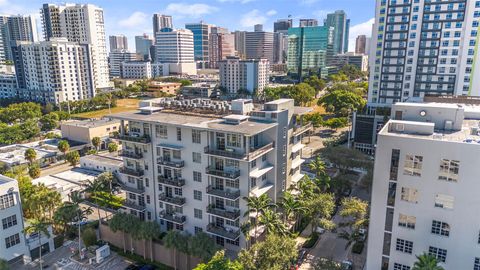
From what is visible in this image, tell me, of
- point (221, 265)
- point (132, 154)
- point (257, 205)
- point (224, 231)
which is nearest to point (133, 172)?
point (132, 154)

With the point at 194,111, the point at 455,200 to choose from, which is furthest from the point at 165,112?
the point at 455,200

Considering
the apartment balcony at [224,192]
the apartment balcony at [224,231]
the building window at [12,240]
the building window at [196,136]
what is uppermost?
the building window at [196,136]

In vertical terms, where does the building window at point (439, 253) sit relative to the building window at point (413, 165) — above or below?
below

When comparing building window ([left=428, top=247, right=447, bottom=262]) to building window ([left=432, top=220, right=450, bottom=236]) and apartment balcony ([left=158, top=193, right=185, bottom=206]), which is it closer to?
building window ([left=432, top=220, right=450, bottom=236])

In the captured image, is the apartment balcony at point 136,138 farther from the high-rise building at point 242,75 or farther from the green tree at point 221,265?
the high-rise building at point 242,75

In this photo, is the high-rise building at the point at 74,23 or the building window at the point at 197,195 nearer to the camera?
the building window at the point at 197,195

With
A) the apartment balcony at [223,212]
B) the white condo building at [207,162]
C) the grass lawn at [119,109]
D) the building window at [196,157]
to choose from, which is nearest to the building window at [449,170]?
the white condo building at [207,162]

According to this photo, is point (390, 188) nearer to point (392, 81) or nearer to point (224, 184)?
point (224, 184)

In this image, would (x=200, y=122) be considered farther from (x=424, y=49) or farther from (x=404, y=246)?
(x=424, y=49)
